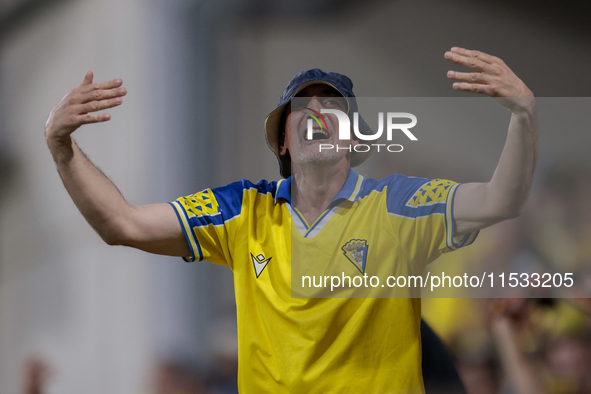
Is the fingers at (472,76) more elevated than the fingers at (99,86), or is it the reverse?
the fingers at (99,86)

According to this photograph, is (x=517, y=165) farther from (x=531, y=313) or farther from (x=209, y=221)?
(x=209, y=221)

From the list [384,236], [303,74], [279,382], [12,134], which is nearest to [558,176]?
[384,236]

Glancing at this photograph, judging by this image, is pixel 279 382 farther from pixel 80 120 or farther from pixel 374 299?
pixel 80 120

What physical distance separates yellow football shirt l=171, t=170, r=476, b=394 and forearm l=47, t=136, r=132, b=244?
16 cm

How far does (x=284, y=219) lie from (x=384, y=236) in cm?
27

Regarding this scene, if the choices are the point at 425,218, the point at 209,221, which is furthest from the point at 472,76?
the point at 209,221

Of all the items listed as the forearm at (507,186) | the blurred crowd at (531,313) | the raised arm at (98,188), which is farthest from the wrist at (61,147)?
the blurred crowd at (531,313)

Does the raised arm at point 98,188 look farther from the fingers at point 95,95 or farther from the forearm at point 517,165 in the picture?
the forearm at point 517,165

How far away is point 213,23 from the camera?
1535 mm

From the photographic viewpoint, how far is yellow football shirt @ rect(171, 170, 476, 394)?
1077 mm

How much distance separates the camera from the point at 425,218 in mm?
1091

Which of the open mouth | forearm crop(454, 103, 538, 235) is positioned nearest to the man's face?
the open mouth

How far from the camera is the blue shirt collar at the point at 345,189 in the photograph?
1.20m

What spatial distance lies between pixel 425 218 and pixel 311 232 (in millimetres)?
293
